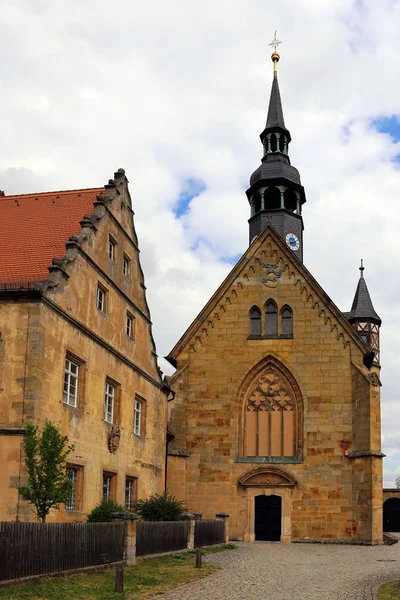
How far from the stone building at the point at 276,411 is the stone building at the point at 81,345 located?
356 centimetres

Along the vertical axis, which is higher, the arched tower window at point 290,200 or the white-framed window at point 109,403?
the arched tower window at point 290,200

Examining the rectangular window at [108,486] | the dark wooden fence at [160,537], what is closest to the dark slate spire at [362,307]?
the rectangular window at [108,486]

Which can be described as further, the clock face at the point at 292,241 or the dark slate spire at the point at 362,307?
the dark slate spire at the point at 362,307

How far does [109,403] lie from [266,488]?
428 inches

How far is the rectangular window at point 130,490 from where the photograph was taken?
27031 millimetres

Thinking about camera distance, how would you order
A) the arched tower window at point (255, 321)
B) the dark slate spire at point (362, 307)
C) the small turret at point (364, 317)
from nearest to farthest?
the arched tower window at point (255, 321) → the small turret at point (364, 317) → the dark slate spire at point (362, 307)

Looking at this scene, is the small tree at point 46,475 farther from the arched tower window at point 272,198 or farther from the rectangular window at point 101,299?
the arched tower window at point 272,198

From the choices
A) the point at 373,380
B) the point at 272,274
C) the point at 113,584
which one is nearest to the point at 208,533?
the point at 373,380

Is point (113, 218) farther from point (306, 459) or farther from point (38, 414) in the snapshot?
point (306, 459)

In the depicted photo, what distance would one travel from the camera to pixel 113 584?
14562 millimetres

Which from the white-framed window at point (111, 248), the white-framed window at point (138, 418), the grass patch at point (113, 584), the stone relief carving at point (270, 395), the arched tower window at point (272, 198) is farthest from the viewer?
the arched tower window at point (272, 198)

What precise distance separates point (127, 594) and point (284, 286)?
23517 millimetres

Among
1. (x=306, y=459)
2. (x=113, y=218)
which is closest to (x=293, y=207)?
(x=306, y=459)

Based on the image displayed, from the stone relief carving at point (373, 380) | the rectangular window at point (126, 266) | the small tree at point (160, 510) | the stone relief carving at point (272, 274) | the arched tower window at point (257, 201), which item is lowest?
the small tree at point (160, 510)
